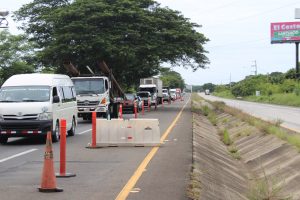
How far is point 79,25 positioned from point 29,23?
34.7 feet

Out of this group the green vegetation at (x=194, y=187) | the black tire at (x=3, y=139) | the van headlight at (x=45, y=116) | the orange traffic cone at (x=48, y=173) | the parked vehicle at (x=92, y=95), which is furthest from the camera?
the parked vehicle at (x=92, y=95)

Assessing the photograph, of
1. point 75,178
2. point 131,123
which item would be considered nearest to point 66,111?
point 131,123

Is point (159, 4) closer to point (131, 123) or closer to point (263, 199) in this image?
point (131, 123)

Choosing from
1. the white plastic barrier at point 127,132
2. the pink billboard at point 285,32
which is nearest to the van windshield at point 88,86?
the white plastic barrier at point 127,132

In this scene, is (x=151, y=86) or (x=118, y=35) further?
(x=151, y=86)

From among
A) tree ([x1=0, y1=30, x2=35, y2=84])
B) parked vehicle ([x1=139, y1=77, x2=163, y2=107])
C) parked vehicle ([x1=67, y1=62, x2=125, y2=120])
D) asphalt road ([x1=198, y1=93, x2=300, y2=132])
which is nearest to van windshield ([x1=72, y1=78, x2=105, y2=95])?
parked vehicle ([x1=67, y1=62, x2=125, y2=120])

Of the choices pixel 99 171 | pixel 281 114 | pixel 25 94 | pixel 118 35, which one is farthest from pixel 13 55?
pixel 99 171

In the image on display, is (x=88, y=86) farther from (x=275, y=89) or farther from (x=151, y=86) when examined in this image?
(x=275, y=89)

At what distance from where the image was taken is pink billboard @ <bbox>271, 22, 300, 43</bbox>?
9775 cm

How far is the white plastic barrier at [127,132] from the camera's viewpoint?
53.3ft

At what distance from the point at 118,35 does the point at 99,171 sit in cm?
3082

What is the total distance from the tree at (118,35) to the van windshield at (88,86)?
11174mm

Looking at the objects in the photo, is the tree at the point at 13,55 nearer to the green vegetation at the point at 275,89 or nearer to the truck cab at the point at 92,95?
the green vegetation at the point at 275,89

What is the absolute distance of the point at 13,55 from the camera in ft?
245
